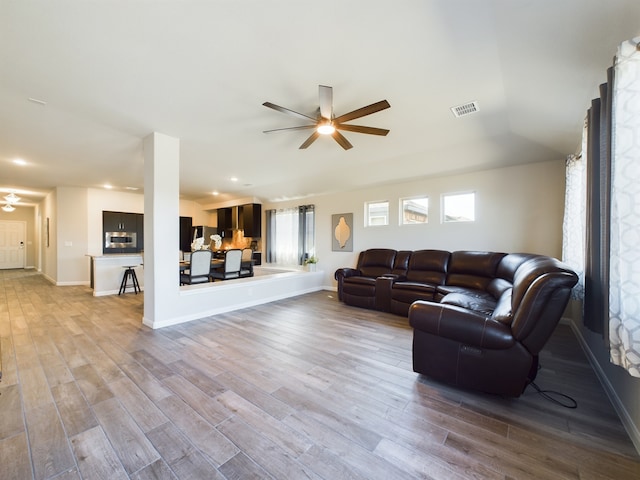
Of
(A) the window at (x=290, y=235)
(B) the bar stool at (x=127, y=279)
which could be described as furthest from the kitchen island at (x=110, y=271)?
(A) the window at (x=290, y=235)

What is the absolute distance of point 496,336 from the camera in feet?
6.19

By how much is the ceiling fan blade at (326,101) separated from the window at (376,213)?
11.5 feet

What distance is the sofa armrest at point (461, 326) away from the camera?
189 centimetres

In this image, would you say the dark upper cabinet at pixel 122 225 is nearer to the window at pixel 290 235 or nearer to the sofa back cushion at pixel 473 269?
the window at pixel 290 235

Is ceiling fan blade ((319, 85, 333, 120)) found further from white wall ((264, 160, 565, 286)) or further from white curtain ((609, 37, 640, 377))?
white wall ((264, 160, 565, 286))

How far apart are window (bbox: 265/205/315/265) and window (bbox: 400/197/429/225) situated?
2424 mm

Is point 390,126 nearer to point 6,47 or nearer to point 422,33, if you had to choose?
point 422,33

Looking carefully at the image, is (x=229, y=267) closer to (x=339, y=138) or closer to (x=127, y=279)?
(x=127, y=279)

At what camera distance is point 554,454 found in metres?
1.45

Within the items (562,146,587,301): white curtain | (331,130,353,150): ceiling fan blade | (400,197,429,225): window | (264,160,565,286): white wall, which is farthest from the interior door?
(562,146,587,301): white curtain

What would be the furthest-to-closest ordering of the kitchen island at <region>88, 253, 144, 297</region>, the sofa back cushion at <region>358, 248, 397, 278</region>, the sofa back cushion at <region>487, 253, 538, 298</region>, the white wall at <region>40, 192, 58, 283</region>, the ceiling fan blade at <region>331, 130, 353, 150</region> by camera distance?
the white wall at <region>40, 192, 58, 283</region>
the kitchen island at <region>88, 253, 144, 297</region>
the sofa back cushion at <region>358, 248, 397, 278</region>
the sofa back cushion at <region>487, 253, 538, 298</region>
the ceiling fan blade at <region>331, 130, 353, 150</region>

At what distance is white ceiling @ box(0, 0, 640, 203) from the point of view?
5.51 ft

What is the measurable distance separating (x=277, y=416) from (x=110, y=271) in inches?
246

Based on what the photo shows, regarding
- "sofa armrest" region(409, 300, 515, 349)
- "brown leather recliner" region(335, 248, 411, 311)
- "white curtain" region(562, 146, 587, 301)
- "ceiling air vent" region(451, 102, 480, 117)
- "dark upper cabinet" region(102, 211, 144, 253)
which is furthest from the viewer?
"dark upper cabinet" region(102, 211, 144, 253)
